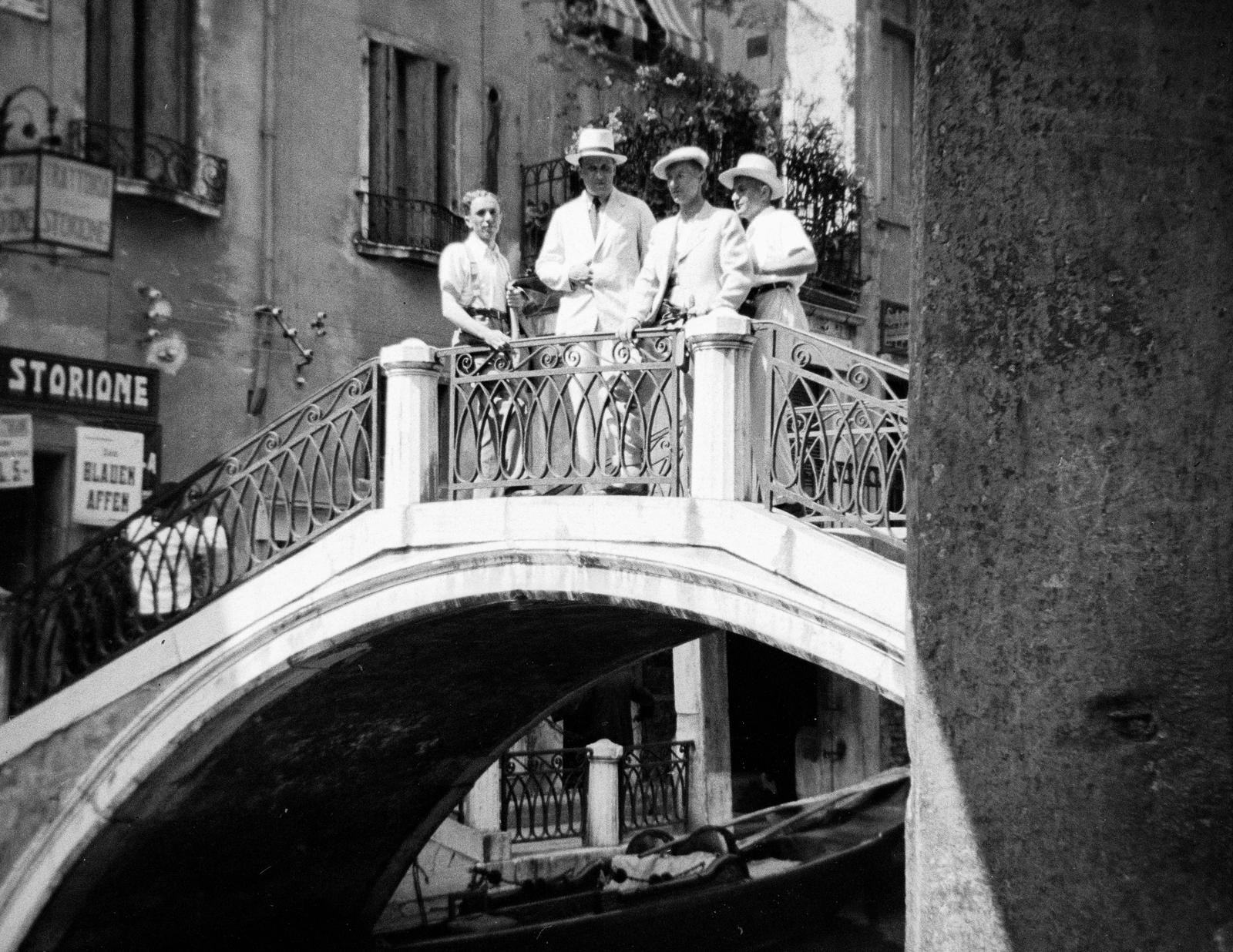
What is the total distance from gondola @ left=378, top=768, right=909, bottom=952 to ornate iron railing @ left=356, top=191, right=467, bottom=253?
386cm

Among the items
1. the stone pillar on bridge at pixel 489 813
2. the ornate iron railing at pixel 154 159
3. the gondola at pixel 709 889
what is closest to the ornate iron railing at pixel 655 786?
the gondola at pixel 709 889

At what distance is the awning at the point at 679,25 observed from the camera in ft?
43.9

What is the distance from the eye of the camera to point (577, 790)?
1279 centimetres

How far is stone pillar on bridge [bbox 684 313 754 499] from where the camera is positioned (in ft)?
21.3

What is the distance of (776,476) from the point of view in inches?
255

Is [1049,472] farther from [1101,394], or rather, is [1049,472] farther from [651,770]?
[651,770]

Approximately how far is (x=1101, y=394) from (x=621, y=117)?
11.3m

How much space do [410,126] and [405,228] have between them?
26.8 inches

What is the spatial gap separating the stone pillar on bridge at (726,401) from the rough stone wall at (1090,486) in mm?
5238

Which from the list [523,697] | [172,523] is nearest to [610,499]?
[172,523]

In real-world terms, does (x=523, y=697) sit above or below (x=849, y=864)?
above

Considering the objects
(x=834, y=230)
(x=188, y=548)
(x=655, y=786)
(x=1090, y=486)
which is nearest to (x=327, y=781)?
(x=188, y=548)

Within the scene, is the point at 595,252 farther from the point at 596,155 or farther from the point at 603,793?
the point at 603,793

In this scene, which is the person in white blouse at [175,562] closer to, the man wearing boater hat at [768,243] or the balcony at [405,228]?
the man wearing boater hat at [768,243]
